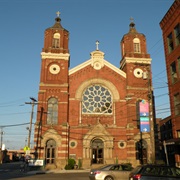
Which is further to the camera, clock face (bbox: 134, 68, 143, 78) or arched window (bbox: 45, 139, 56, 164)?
clock face (bbox: 134, 68, 143, 78)

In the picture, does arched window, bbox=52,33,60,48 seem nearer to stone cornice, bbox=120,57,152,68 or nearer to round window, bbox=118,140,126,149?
stone cornice, bbox=120,57,152,68

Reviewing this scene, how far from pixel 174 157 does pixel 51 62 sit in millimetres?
23631

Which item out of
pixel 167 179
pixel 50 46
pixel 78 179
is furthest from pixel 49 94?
pixel 167 179

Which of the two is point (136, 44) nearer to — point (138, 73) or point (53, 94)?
point (138, 73)

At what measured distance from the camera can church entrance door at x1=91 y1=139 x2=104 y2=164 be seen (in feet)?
116

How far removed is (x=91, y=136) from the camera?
35469 mm

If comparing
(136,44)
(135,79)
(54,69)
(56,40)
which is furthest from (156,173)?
(136,44)

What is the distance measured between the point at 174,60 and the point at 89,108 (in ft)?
52.1

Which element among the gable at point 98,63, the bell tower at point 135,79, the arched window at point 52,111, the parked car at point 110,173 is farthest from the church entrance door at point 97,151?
the parked car at point 110,173

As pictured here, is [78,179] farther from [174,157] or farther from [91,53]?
[91,53]

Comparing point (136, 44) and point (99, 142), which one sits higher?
point (136, 44)

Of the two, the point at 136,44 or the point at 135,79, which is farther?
the point at 136,44

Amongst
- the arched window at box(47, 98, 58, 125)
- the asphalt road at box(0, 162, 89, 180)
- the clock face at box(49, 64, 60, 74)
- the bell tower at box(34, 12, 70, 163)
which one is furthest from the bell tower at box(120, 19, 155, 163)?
the asphalt road at box(0, 162, 89, 180)

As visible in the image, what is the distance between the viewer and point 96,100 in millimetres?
38125
